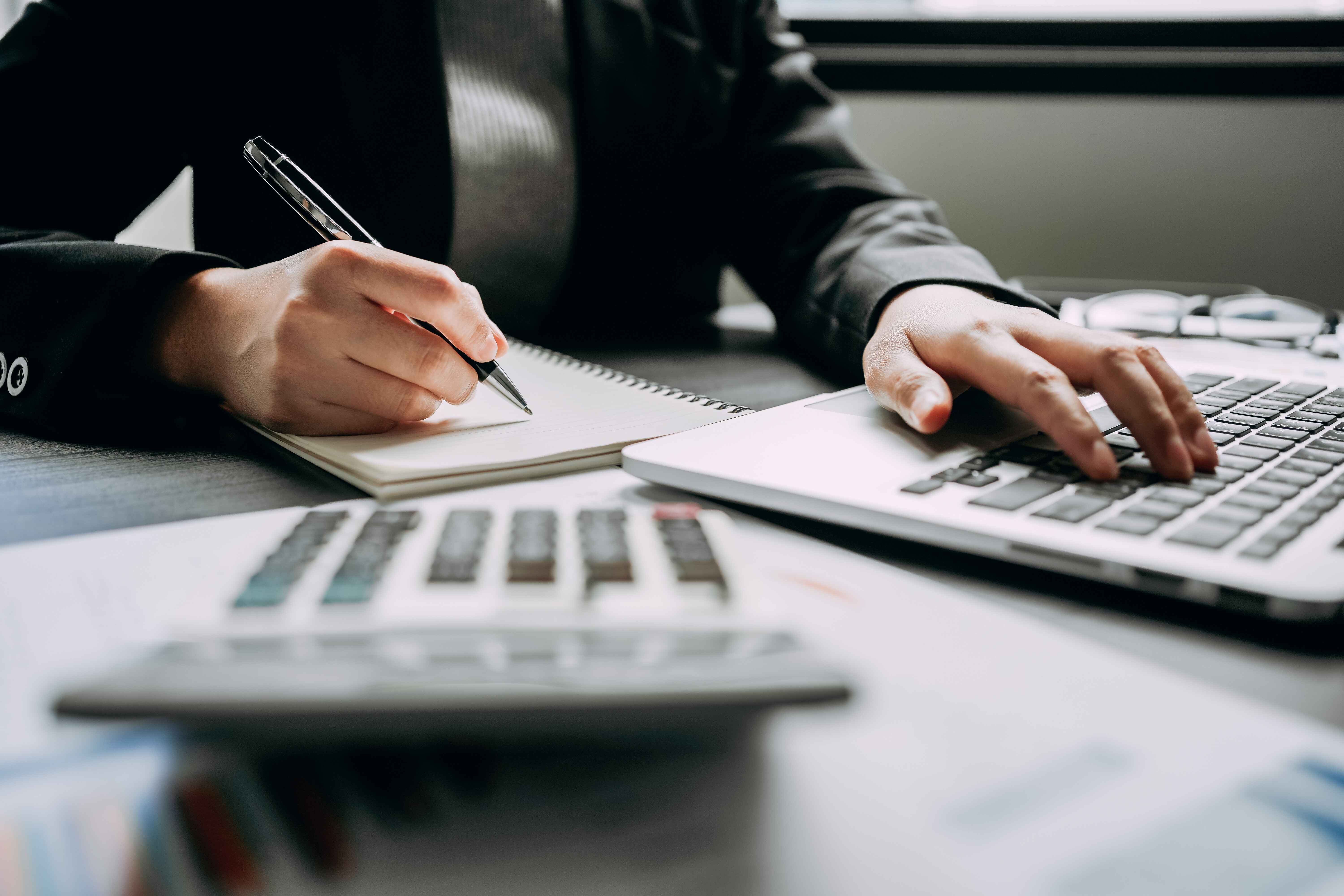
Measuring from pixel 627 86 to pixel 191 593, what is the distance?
2.34ft

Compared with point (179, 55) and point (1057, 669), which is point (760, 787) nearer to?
point (1057, 669)

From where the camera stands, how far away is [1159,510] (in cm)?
32

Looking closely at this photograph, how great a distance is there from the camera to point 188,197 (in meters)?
1.38

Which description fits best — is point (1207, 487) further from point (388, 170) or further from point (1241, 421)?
point (388, 170)

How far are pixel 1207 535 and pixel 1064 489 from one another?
6 cm

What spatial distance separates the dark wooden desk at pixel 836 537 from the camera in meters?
0.26

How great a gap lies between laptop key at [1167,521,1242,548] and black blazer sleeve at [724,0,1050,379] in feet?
0.98

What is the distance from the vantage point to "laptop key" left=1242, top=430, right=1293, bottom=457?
413 millimetres

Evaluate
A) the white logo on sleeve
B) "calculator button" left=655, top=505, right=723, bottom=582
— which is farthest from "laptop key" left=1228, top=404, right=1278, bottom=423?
the white logo on sleeve

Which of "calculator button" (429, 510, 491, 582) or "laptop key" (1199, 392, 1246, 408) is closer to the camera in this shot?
"calculator button" (429, 510, 491, 582)

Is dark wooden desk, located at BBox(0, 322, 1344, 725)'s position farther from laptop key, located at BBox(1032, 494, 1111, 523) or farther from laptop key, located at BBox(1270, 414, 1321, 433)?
laptop key, located at BBox(1270, 414, 1321, 433)

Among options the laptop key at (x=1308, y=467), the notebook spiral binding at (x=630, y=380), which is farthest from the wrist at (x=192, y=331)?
the laptop key at (x=1308, y=467)

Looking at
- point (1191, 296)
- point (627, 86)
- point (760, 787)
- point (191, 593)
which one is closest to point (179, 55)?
point (627, 86)

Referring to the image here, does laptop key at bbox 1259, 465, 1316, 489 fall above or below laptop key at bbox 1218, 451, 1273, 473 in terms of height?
above
